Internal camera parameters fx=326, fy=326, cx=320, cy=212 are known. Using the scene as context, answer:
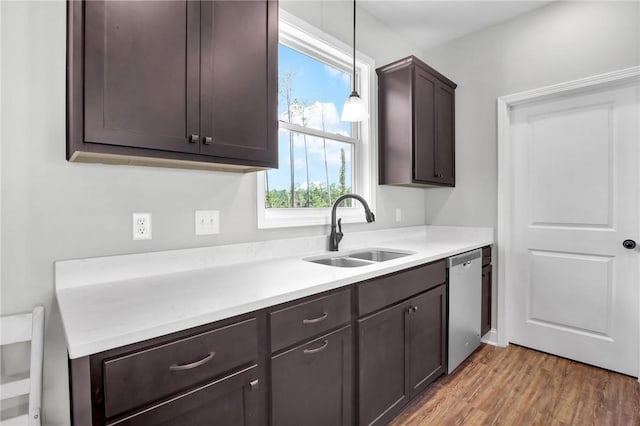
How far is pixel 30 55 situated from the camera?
3.92ft

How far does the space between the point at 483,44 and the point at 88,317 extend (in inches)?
136

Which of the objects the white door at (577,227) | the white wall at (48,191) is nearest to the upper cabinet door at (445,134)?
the white door at (577,227)

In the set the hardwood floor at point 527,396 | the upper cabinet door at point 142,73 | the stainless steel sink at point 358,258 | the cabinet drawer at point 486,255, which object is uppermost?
the upper cabinet door at point 142,73

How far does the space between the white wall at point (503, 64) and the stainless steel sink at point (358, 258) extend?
45.0 inches

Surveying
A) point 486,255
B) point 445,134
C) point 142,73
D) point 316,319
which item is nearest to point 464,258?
point 486,255

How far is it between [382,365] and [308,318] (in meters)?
0.62

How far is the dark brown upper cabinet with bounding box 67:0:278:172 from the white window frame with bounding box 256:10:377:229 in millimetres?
519

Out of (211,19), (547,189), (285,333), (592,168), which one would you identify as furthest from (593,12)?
(285,333)

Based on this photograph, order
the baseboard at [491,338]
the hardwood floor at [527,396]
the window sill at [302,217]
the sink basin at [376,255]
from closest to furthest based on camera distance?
the hardwood floor at [527,396]
the window sill at [302,217]
the sink basin at [376,255]
the baseboard at [491,338]

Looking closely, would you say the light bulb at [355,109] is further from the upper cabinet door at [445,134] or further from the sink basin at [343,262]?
the upper cabinet door at [445,134]

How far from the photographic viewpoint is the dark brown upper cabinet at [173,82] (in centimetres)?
107

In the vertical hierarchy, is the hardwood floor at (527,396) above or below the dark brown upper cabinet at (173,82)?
below

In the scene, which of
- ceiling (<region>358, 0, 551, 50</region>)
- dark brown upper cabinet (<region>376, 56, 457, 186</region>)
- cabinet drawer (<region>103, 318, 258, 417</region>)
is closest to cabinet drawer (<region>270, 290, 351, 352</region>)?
cabinet drawer (<region>103, 318, 258, 417</region>)

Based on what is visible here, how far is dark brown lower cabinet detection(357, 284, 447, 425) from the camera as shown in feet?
5.09
